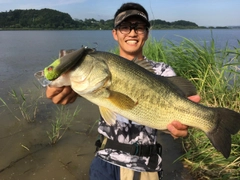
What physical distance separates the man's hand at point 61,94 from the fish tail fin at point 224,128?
53.7 inches

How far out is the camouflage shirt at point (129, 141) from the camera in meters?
2.65

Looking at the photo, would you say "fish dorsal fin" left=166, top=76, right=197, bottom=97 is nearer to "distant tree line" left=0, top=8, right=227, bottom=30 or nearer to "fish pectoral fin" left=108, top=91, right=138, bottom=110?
"fish pectoral fin" left=108, top=91, right=138, bottom=110

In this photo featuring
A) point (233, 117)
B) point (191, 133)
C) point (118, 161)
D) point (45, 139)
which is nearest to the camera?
point (233, 117)

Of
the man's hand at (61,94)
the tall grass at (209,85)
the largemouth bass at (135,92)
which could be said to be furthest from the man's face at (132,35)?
the tall grass at (209,85)

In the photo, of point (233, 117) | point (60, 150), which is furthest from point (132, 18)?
point (60, 150)

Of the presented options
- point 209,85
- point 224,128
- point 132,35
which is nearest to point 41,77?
point 132,35

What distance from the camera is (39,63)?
15.6 meters

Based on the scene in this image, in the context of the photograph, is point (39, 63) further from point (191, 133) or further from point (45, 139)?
point (191, 133)

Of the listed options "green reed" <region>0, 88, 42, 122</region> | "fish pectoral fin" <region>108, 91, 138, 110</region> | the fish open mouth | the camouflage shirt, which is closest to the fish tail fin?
the camouflage shirt

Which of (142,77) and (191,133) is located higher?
(142,77)

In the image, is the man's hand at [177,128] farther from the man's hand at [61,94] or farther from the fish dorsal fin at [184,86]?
the man's hand at [61,94]

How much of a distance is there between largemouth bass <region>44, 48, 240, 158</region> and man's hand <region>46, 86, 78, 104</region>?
14 cm

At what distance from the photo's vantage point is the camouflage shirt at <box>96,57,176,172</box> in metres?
2.65

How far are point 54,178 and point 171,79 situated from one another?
9.44ft
